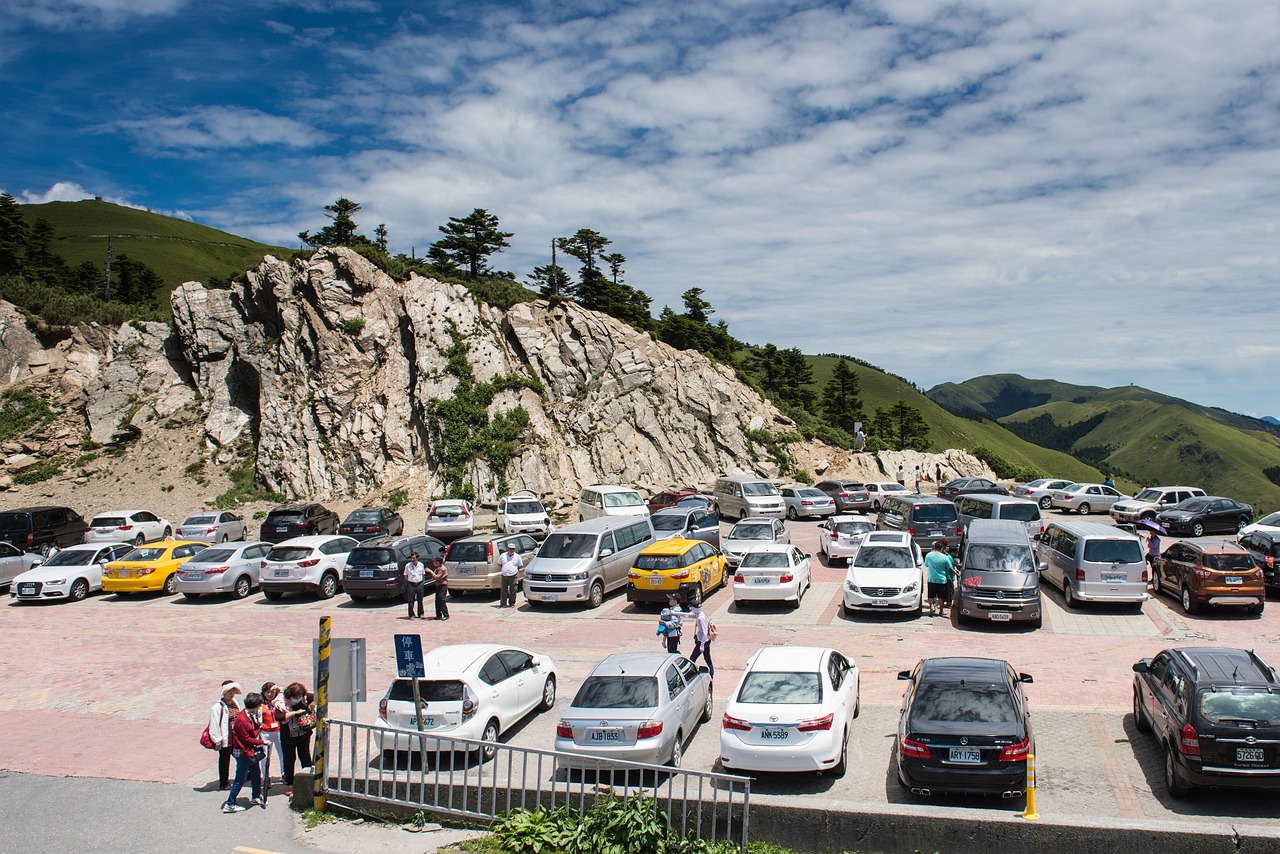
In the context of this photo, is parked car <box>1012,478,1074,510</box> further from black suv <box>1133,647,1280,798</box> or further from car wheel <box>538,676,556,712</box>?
car wheel <box>538,676,556,712</box>

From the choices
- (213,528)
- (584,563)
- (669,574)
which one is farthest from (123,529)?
(669,574)

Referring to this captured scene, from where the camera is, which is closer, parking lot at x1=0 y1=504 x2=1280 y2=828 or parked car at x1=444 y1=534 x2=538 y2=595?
parking lot at x1=0 y1=504 x2=1280 y2=828

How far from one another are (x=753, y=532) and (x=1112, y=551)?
9758 mm

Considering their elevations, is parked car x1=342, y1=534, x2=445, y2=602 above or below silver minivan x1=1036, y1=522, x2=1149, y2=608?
below

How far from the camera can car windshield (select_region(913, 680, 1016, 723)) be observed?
9867 mm

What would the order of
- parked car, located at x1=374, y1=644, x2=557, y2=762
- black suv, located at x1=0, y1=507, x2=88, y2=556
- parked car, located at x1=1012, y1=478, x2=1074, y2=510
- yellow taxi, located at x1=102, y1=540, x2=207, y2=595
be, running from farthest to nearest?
parked car, located at x1=1012, y1=478, x2=1074, y2=510 < black suv, located at x1=0, y1=507, x2=88, y2=556 < yellow taxi, located at x1=102, y1=540, x2=207, y2=595 < parked car, located at x1=374, y1=644, x2=557, y2=762

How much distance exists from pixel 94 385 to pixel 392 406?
62.2 ft

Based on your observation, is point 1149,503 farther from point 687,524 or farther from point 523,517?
point 523,517

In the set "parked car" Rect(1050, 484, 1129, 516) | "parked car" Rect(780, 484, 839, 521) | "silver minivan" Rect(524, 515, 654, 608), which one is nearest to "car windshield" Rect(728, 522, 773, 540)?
"silver minivan" Rect(524, 515, 654, 608)

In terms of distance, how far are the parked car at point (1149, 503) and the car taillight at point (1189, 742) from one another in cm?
2944

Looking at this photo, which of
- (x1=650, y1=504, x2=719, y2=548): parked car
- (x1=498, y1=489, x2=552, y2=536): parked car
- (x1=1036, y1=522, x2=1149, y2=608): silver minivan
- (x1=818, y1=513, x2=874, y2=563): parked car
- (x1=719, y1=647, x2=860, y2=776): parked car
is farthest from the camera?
(x1=498, y1=489, x2=552, y2=536): parked car

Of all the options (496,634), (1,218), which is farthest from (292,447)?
(1,218)

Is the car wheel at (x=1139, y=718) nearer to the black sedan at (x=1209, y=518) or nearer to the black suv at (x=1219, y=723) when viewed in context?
the black suv at (x=1219, y=723)

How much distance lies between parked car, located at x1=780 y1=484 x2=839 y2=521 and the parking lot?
43.5ft
